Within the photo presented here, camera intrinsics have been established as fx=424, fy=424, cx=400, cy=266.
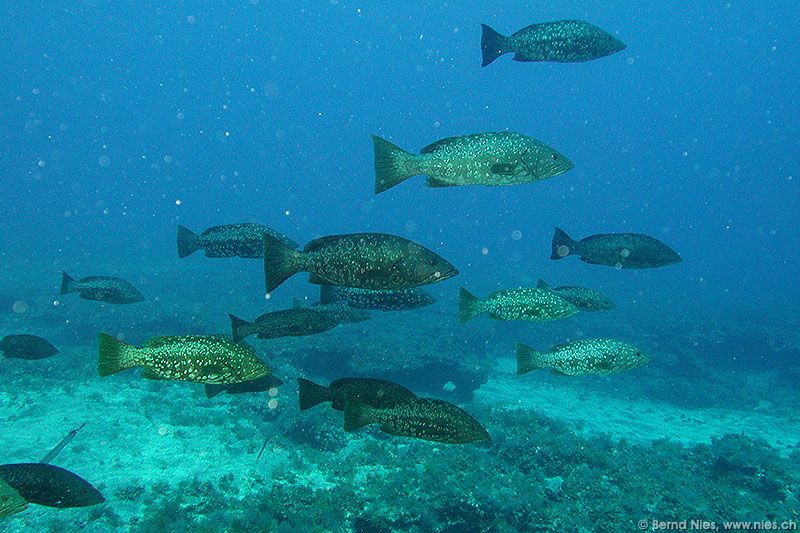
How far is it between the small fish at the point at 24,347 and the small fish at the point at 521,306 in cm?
555

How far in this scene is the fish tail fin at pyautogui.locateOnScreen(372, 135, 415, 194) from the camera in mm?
3645

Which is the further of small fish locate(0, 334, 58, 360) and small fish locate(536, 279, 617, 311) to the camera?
small fish locate(0, 334, 58, 360)

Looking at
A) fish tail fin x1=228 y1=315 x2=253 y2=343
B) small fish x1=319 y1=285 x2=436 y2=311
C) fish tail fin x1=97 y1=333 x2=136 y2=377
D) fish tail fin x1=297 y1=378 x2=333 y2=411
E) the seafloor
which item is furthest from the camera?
the seafloor

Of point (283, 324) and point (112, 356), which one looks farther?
point (283, 324)

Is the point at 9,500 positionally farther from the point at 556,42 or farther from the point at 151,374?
the point at 556,42

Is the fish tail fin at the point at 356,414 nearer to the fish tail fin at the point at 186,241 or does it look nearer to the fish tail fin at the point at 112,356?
the fish tail fin at the point at 112,356

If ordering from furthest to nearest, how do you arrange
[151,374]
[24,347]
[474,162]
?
[24,347] < [474,162] < [151,374]

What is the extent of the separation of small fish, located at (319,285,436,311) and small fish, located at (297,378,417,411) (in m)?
1.17

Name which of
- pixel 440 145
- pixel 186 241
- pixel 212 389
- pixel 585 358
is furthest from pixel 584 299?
pixel 186 241

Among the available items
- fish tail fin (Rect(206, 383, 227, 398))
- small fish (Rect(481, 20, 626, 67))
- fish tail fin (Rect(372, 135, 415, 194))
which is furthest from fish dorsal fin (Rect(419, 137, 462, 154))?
fish tail fin (Rect(206, 383, 227, 398))

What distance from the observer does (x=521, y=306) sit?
5.02m

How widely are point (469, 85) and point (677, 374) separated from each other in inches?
6850

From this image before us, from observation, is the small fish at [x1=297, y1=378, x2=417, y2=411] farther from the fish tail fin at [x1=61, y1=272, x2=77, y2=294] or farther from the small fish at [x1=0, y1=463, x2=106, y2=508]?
the fish tail fin at [x1=61, y1=272, x2=77, y2=294]

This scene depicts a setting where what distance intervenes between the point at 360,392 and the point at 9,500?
2434mm
